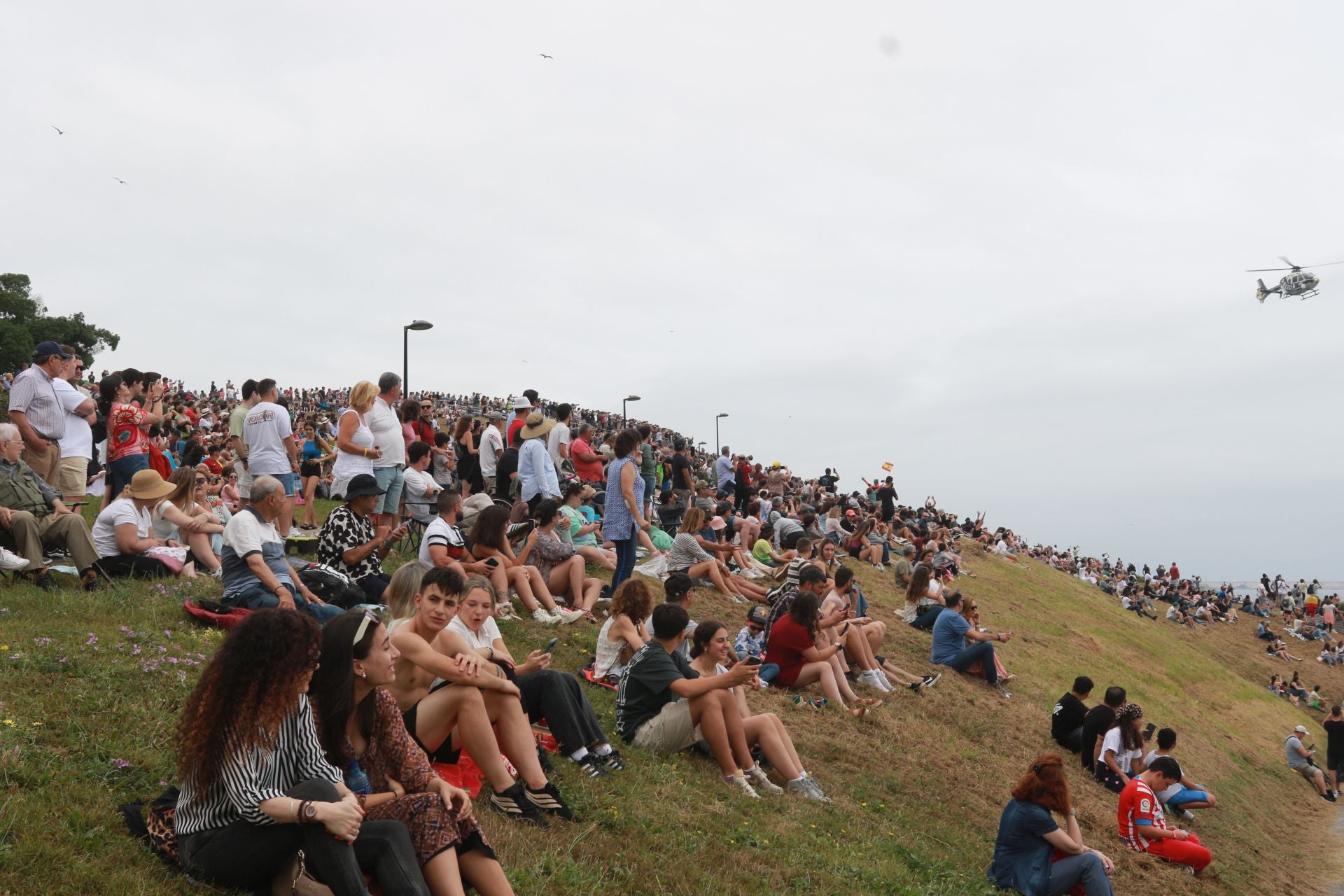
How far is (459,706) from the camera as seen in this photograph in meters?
6.32

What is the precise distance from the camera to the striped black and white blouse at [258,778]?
448cm

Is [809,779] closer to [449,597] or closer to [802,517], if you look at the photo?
[449,597]

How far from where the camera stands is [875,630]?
1384cm

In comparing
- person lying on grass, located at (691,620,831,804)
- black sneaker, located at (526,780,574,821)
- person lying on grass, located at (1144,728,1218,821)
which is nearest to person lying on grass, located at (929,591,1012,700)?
person lying on grass, located at (1144,728,1218,821)

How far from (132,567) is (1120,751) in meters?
12.5

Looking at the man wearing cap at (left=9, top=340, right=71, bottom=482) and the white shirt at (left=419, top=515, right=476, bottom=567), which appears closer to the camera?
the man wearing cap at (left=9, top=340, right=71, bottom=482)

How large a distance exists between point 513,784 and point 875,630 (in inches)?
323

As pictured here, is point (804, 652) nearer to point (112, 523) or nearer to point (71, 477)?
point (112, 523)

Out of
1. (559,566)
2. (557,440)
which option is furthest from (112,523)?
(557,440)

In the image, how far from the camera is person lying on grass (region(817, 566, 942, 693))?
1325 cm

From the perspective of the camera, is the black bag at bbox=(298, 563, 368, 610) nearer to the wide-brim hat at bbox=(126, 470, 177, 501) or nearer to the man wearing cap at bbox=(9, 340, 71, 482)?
the wide-brim hat at bbox=(126, 470, 177, 501)

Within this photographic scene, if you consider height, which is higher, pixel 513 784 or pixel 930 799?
pixel 513 784

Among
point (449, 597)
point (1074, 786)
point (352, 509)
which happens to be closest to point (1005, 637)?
point (1074, 786)

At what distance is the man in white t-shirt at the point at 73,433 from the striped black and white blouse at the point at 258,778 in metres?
6.73
